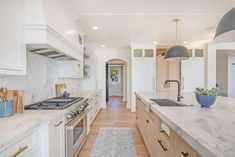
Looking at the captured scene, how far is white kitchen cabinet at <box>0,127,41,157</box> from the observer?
1.09m

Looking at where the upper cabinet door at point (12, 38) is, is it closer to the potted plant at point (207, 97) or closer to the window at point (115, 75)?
the potted plant at point (207, 97)

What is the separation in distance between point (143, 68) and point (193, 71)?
1924 mm

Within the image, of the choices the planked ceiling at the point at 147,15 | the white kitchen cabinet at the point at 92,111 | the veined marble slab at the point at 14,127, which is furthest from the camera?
the white kitchen cabinet at the point at 92,111

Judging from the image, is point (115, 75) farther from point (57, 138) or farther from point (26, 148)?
point (26, 148)

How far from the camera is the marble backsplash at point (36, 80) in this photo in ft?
6.50

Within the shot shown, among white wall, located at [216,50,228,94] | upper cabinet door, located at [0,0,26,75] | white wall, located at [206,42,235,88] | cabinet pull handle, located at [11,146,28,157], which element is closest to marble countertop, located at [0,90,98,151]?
cabinet pull handle, located at [11,146,28,157]

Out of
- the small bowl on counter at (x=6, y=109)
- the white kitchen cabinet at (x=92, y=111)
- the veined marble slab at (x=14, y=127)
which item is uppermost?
the small bowl on counter at (x=6, y=109)

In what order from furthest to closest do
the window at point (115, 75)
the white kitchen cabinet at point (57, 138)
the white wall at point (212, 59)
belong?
1. the window at point (115, 75)
2. the white wall at point (212, 59)
3. the white kitchen cabinet at point (57, 138)

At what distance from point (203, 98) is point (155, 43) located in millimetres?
4599

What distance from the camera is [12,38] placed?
1.63 meters

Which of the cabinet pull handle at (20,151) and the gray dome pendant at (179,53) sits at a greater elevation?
the gray dome pendant at (179,53)

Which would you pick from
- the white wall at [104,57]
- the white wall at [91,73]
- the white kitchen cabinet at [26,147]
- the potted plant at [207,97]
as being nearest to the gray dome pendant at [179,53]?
the potted plant at [207,97]

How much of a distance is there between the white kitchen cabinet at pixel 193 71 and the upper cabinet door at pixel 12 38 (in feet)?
19.4

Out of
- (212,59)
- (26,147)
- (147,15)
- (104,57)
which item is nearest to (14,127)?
(26,147)
